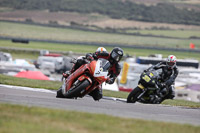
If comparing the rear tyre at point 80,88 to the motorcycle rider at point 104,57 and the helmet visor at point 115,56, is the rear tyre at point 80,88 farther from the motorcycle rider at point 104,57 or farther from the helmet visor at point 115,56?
the helmet visor at point 115,56

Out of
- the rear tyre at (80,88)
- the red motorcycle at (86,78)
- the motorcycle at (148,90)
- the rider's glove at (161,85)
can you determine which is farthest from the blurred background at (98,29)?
the rear tyre at (80,88)

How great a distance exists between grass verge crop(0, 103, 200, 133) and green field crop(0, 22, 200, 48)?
61885mm

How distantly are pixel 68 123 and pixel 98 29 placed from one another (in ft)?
257

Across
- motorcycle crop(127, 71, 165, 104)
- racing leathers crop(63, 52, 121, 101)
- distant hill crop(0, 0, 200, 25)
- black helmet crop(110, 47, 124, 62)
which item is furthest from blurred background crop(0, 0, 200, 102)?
black helmet crop(110, 47, 124, 62)

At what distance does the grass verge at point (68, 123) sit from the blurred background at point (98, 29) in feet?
100

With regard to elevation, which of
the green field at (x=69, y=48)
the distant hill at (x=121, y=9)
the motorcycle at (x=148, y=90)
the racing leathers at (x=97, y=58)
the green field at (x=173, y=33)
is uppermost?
the distant hill at (x=121, y=9)

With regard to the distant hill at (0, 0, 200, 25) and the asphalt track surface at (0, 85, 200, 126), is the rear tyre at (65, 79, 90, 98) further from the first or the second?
the distant hill at (0, 0, 200, 25)

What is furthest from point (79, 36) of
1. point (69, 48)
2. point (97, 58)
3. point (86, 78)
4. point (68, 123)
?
point (68, 123)

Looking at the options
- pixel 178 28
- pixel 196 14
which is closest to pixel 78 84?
pixel 178 28

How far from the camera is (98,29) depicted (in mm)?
83750

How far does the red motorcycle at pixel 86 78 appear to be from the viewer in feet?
30.6

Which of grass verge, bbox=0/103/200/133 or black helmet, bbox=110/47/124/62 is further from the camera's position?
black helmet, bbox=110/47/124/62

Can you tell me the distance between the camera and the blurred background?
52.2 metres

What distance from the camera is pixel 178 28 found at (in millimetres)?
87750
